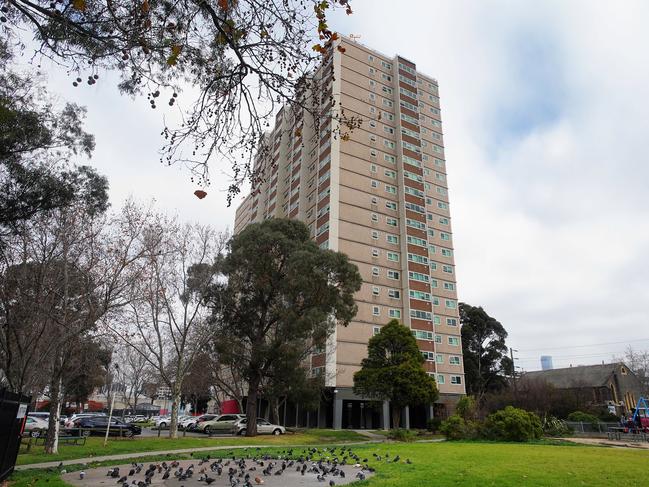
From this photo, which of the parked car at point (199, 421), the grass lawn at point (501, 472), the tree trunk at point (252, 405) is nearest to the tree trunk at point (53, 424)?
the grass lawn at point (501, 472)

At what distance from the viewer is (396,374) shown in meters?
32.1

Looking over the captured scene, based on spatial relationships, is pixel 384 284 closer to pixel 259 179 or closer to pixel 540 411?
pixel 540 411

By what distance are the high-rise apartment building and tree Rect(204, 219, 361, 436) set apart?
1080 centimetres

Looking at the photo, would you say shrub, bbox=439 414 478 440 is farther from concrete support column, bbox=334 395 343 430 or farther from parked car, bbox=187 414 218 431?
parked car, bbox=187 414 218 431

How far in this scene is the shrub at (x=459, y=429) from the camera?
25703 millimetres

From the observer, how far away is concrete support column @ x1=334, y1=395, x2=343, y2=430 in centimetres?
4006

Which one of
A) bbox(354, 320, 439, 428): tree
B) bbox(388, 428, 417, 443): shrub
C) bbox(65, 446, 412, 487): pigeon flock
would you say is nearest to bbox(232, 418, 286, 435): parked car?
bbox(354, 320, 439, 428): tree

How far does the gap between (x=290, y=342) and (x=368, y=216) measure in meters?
21.1

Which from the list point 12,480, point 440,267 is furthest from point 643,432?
point 12,480

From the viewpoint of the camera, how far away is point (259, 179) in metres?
6.58

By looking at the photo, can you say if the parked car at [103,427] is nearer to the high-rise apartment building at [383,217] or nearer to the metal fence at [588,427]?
the high-rise apartment building at [383,217]

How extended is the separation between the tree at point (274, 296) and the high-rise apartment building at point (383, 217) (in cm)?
1080

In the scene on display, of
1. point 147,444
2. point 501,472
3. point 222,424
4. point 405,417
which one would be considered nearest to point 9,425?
point 501,472

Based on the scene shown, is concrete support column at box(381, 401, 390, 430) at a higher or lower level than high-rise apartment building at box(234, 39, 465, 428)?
lower
